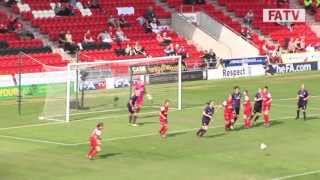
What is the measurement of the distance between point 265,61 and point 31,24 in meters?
19.0

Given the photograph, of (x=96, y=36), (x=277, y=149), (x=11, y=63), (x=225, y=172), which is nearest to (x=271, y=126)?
(x=277, y=149)

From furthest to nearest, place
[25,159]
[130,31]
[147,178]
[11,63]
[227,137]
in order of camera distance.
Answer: [130,31], [11,63], [227,137], [25,159], [147,178]

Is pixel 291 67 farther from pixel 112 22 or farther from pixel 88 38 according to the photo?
pixel 88 38

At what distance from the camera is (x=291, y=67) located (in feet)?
217

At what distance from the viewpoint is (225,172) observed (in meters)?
26.3

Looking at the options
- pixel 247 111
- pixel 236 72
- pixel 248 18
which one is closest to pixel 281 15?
pixel 248 18

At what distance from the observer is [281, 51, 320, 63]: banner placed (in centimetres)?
6619

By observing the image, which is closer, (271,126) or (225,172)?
(225,172)

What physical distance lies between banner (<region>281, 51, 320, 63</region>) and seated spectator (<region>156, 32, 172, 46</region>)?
975 cm

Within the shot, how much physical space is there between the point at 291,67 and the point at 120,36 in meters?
15.0

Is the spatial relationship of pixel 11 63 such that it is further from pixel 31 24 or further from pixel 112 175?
pixel 112 175

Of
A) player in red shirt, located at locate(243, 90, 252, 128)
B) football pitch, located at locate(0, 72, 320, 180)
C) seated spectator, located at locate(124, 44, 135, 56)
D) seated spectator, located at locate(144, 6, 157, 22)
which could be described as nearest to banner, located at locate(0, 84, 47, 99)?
football pitch, located at locate(0, 72, 320, 180)

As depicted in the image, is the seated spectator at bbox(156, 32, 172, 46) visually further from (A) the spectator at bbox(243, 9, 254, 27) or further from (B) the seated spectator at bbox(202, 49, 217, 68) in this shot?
(A) the spectator at bbox(243, 9, 254, 27)

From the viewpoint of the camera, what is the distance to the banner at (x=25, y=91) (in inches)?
1923
